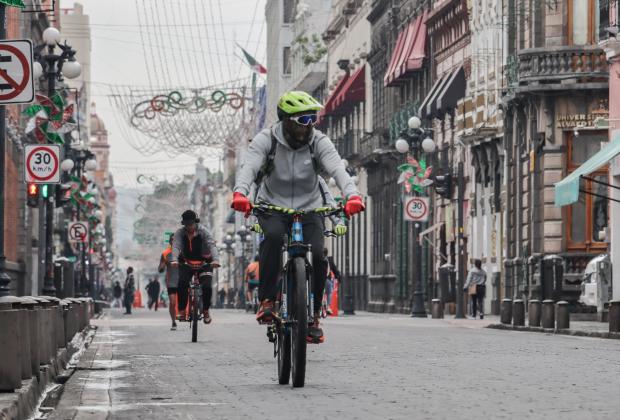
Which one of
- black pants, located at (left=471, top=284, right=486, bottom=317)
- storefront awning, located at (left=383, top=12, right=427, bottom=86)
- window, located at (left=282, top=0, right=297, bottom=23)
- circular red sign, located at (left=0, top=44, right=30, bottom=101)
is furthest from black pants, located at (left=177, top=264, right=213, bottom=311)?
window, located at (left=282, top=0, right=297, bottom=23)

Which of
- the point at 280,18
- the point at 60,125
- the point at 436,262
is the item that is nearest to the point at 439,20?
the point at 436,262

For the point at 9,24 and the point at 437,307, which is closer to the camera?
the point at 437,307

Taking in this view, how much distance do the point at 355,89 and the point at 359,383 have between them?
6759cm

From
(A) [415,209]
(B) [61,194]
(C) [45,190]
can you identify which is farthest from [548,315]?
(A) [415,209]

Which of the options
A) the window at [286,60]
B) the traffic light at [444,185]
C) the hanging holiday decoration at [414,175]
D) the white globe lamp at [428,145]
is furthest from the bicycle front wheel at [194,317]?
the window at [286,60]

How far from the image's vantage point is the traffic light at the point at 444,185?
53312 millimetres

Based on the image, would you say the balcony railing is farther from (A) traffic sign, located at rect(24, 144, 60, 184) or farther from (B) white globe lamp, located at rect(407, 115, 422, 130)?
(A) traffic sign, located at rect(24, 144, 60, 184)

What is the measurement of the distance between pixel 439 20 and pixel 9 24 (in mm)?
14001

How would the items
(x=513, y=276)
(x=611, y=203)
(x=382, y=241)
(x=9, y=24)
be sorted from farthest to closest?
(x=382, y=241) < (x=9, y=24) < (x=513, y=276) < (x=611, y=203)

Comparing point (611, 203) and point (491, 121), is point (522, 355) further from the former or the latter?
point (491, 121)

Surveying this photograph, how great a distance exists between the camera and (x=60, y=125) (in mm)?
35281

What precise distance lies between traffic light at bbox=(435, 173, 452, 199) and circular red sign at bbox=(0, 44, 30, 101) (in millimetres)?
38228

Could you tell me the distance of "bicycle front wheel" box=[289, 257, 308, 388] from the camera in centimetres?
1251

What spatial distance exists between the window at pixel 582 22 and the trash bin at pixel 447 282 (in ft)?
39.0
